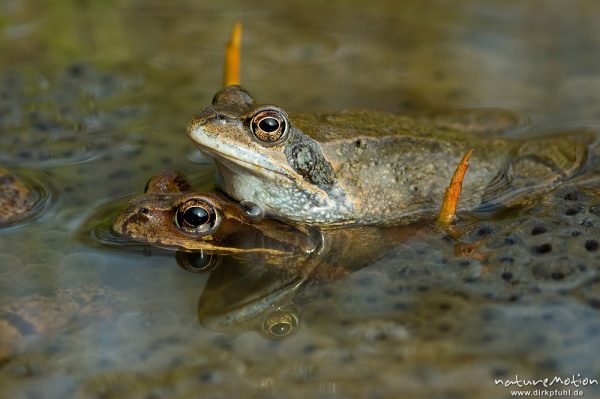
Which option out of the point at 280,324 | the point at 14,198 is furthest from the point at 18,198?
the point at 280,324

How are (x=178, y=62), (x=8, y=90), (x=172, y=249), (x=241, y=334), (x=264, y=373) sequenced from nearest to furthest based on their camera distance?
(x=264, y=373), (x=241, y=334), (x=172, y=249), (x=8, y=90), (x=178, y=62)

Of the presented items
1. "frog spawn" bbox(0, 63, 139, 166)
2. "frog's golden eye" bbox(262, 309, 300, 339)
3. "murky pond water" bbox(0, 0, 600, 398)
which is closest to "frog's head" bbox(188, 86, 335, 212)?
"murky pond water" bbox(0, 0, 600, 398)

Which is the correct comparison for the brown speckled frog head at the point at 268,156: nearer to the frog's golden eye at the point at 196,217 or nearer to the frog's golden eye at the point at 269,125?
the frog's golden eye at the point at 269,125

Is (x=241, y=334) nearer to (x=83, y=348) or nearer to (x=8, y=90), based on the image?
(x=83, y=348)

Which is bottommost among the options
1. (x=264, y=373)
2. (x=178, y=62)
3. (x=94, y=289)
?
(x=264, y=373)

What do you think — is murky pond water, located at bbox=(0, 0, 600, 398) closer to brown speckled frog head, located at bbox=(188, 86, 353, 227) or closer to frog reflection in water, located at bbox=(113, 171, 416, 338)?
frog reflection in water, located at bbox=(113, 171, 416, 338)

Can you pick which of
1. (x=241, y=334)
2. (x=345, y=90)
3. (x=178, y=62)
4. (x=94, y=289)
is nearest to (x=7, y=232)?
(x=94, y=289)

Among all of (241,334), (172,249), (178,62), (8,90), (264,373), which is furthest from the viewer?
(178,62)

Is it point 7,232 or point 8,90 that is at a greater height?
point 8,90
